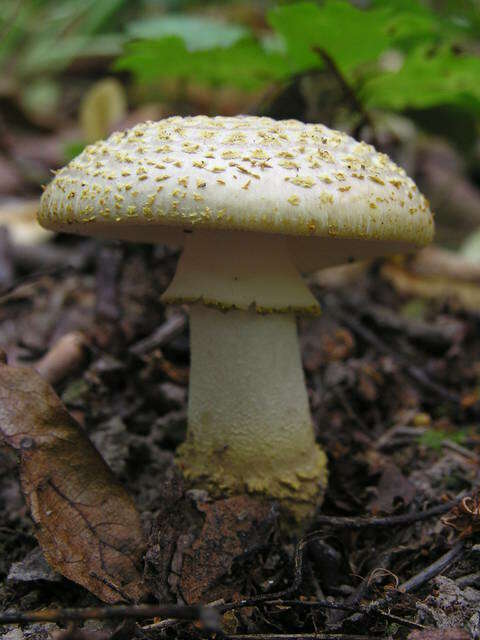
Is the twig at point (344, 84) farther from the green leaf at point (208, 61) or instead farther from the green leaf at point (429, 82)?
the green leaf at point (208, 61)

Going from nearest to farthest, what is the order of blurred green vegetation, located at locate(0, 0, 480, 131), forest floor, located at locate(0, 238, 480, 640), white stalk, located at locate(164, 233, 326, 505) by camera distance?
forest floor, located at locate(0, 238, 480, 640) → white stalk, located at locate(164, 233, 326, 505) → blurred green vegetation, located at locate(0, 0, 480, 131)

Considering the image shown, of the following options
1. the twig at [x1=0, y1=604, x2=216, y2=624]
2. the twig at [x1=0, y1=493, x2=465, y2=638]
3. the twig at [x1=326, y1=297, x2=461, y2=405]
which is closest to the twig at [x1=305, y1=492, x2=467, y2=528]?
the twig at [x1=0, y1=493, x2=465, y2=638]

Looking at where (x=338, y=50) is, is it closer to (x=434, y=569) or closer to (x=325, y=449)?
(x=325, y=449)

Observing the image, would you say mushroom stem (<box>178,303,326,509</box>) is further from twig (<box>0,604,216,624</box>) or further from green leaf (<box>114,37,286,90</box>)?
green leaf (<box>114,37,286,90</box>)

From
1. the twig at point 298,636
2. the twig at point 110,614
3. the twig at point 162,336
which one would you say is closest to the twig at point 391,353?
the twig at point 162,336

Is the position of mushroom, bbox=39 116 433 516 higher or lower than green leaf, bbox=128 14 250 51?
lower

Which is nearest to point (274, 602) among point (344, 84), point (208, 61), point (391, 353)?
point (391, 353)

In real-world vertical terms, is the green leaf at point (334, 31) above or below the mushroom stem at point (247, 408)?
above
